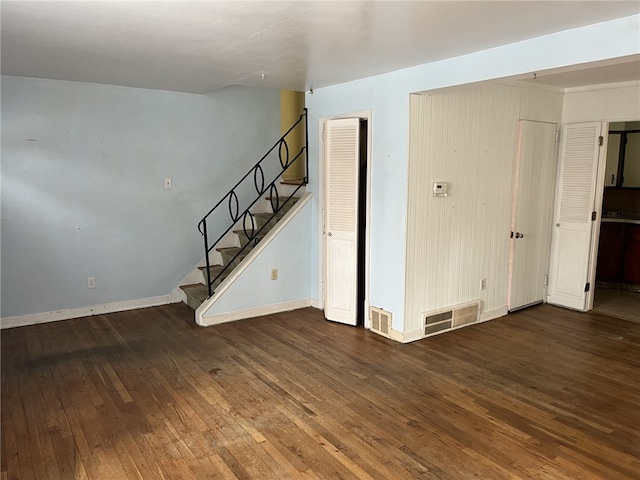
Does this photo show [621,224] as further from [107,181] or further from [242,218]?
[107,181]

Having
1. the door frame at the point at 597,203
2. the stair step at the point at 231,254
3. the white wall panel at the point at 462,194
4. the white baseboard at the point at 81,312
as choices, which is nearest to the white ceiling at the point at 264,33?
the white wall panel at the point at 462,194

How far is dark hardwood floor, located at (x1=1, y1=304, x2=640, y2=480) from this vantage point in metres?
2.52

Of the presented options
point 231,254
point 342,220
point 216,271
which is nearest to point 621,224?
point 342,220

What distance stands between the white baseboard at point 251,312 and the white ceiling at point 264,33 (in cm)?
239

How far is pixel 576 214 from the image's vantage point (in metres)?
5.21

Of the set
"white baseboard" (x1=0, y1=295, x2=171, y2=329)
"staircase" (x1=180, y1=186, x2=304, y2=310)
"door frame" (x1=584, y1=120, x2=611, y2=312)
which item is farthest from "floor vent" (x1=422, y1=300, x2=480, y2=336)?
"white baseboard" (x1=0, y1=295, x2=171, y2=329)

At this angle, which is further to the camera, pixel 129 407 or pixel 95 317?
pixel 95 317

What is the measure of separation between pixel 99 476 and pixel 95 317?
291 cm

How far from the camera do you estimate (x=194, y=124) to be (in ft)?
17.9

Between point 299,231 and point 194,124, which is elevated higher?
point 194,124

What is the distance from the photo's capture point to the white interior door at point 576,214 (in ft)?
16.6

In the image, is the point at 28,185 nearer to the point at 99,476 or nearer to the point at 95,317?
the point at 95,317

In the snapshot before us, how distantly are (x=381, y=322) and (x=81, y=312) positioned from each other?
3.23m

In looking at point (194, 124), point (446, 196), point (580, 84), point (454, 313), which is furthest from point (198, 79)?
point (580, 84)
